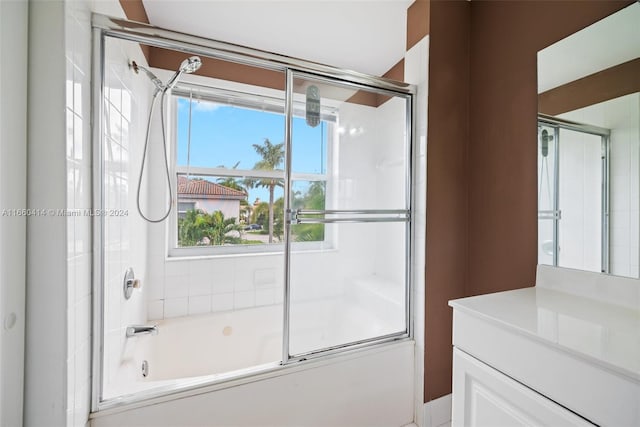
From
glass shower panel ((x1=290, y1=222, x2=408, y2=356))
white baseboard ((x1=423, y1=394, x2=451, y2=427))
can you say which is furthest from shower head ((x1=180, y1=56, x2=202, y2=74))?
white baseboard ((x1=423, y1=394, x2=451, y2=427))

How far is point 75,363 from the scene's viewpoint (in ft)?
3.05

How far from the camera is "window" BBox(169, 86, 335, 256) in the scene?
6.68 feet

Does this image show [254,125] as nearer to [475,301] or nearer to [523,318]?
[475,301]

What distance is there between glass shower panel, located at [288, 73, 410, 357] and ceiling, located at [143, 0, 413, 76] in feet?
1.78

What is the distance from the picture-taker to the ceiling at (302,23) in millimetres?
1646

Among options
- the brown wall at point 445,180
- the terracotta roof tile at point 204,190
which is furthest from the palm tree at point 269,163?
the brown wall at point 445,180

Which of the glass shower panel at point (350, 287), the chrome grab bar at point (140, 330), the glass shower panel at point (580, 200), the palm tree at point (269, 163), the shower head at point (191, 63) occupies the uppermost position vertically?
the shower head at point (191, 63)

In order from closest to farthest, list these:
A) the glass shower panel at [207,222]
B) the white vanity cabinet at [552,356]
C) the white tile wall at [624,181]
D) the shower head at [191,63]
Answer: the white vanity cabinet at [552,356] < the white tile wall at [624,181] < the shower head at [191,63] < the glass shower panel at [207,222]

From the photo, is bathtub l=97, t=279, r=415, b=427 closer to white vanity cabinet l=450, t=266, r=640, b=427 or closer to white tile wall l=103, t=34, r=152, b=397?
white tile wall l=103, t=34, r=152, b=397

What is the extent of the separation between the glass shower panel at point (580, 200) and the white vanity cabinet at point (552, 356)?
81mm

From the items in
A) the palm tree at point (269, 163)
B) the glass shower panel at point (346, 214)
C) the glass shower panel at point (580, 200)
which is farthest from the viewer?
the palm tree at point (269, 163)

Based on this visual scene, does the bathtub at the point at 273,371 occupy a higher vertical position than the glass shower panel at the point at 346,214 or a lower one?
lower

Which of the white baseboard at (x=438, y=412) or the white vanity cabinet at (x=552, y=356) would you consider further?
the white baseboard at (x=438, y=412)

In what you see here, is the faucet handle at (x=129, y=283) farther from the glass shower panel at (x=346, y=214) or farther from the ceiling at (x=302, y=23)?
the ceiling at (x=302, y=23)
